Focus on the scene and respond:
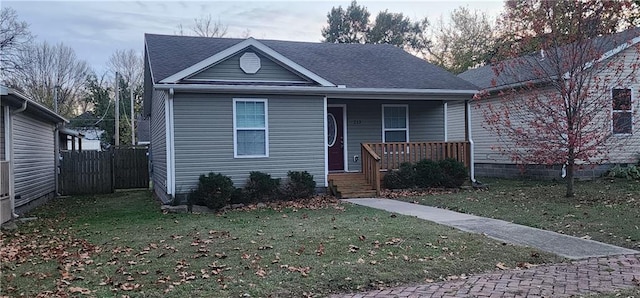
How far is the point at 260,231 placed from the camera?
27.0ft

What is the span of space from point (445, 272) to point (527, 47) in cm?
933

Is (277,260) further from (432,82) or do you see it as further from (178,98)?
(432,82)

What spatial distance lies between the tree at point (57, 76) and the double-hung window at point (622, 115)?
37625 millimetres

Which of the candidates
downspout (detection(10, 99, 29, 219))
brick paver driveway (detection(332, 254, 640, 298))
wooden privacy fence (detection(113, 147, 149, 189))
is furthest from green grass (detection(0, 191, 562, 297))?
wooden privacy fence (detection(113, 147, 149, 189))

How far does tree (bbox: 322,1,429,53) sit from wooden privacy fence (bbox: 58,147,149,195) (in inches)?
1086

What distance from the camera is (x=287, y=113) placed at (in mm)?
13195

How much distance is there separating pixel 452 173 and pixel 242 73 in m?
6.77

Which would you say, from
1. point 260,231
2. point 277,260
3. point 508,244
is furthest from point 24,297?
point 508,244

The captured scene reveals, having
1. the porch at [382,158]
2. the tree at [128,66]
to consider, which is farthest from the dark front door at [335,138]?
the tree at [128,66]

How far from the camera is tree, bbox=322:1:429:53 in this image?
142ft

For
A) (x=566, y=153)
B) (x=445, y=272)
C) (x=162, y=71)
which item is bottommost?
(x=445, y=272)

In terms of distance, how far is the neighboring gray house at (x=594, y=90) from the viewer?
12070mm

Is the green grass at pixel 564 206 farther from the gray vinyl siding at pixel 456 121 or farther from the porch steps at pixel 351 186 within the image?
the gray vinyl siding at pixel 456 121

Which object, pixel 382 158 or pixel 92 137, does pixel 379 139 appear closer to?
pixel 382 158
